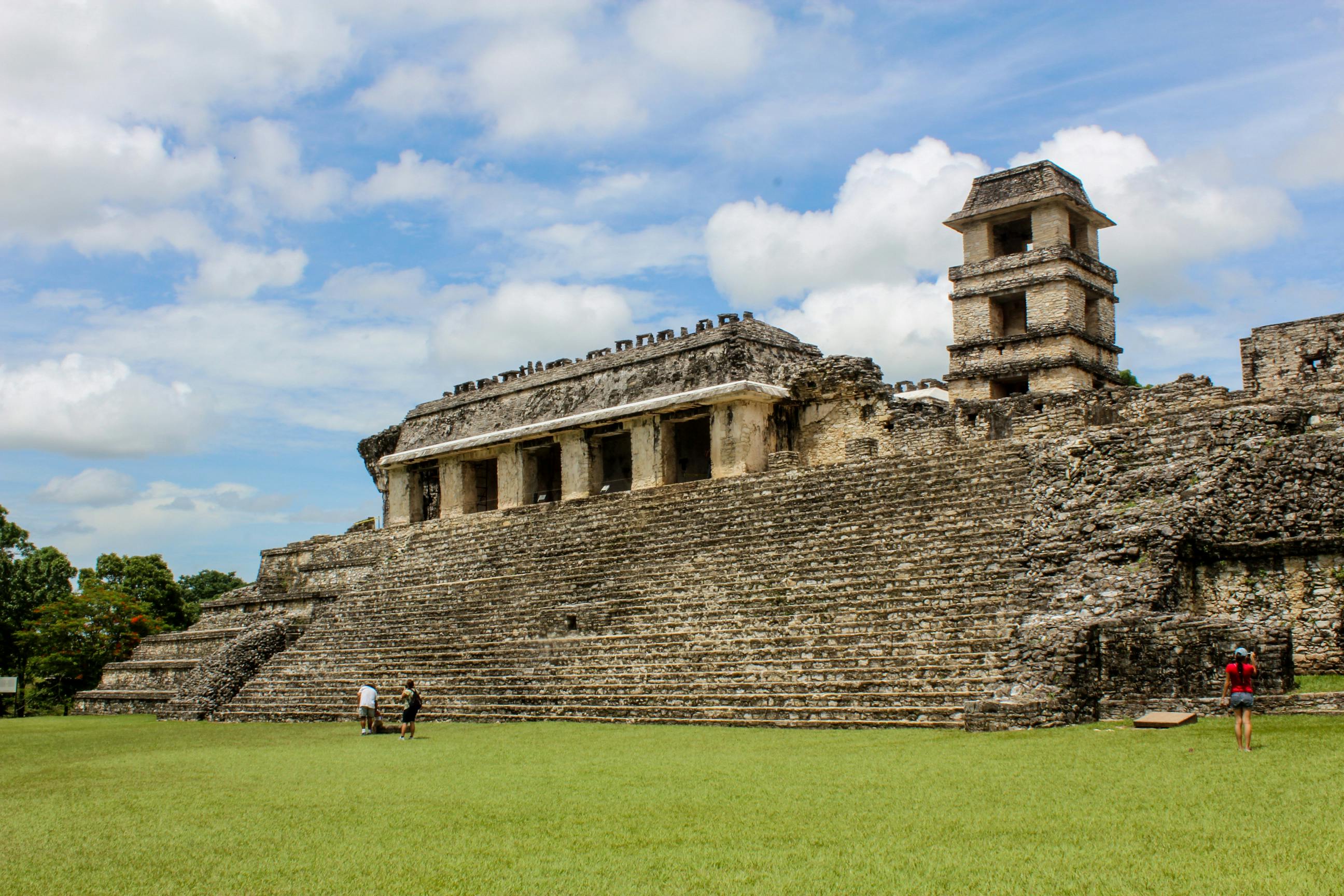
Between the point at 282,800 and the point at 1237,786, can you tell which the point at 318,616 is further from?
the point at 1237,786

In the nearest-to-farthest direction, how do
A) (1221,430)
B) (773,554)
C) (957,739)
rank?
(957,739) < (1221,430) < (773,554)

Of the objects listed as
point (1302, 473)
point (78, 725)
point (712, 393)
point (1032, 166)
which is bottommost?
→ point (78, 725)

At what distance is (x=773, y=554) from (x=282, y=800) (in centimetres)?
735

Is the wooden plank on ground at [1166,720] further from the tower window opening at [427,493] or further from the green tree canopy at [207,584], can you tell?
the green tree canopy at [207,584]

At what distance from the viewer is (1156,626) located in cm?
911

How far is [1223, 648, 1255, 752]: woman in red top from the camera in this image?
7.08m

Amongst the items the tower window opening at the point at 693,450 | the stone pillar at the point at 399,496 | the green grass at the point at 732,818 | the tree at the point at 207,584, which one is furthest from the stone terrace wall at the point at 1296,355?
the tree at the point at 207,584

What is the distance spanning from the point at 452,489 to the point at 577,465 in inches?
144

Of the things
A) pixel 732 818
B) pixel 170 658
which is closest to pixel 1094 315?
pixel 170 658

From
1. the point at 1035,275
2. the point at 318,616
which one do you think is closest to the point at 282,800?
→ the point at 318,616

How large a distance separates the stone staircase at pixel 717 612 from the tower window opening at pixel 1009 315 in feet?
41.3

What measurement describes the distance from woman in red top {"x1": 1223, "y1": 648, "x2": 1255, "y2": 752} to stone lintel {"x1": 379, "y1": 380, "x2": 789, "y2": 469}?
1137 cm

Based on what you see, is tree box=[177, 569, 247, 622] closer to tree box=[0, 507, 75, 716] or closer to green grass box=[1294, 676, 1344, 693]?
tree box=[0, 507, 75, 716]

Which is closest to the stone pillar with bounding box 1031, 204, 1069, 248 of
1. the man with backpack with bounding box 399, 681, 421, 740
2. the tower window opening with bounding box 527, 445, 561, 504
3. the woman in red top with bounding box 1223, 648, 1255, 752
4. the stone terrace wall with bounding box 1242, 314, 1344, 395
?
the stone terrace wall with bounding box 1242, 314, 1344, 395
